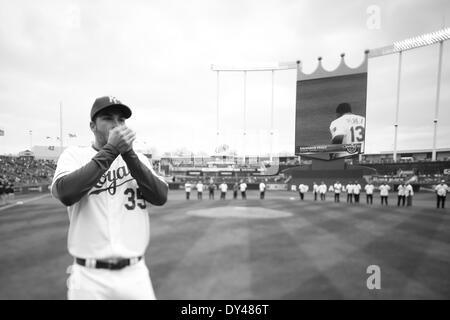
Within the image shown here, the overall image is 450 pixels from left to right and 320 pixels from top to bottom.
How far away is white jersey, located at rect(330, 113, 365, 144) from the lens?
26.9 m

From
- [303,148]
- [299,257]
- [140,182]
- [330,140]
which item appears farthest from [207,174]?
[140,182]

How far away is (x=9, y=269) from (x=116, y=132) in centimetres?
606

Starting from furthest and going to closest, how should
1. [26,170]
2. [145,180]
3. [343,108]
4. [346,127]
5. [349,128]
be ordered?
[26,170]
[343,108]
[346,127]
[349,128]
[145,180]

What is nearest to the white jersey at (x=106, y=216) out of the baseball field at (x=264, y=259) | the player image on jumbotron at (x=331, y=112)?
the baseball field at (x=264, y=259)

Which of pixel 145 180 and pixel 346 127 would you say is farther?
pixel 346 127

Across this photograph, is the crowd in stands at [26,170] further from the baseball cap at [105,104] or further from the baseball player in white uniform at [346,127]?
the baseball player in white uniform at [346,127]

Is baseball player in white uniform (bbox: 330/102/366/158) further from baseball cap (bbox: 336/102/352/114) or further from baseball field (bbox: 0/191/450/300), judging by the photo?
baseball field (bbox: 0/191/450/300)

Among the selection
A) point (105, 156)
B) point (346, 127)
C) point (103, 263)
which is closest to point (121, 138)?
point (105, 156)

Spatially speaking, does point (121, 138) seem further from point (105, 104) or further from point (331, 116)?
point (331, 116)

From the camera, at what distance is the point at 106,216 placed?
1.97 m

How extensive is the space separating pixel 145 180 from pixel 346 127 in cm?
3041

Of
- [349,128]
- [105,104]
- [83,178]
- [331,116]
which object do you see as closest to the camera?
[83,178]

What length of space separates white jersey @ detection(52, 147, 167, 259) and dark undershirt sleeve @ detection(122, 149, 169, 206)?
5.6 inches

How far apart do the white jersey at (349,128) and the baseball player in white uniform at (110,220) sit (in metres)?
29.9
